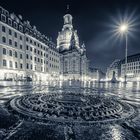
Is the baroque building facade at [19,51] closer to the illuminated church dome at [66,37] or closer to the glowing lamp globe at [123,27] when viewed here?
the glowing lamp globe at [123,27]

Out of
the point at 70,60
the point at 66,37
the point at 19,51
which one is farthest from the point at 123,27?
the point at 66,37

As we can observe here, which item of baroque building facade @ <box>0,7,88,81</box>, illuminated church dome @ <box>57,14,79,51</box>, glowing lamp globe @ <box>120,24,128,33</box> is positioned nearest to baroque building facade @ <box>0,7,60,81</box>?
baroque building facade @ <box>0,7,88,81</box>

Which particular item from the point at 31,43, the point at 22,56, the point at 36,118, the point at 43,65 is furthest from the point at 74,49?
the point at 36,118

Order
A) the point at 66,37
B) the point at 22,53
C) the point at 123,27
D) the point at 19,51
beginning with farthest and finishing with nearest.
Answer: the point at 66,37 → the point at 22,53 → the point at 19,51 → the point at 123,27

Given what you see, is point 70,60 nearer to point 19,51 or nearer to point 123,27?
point 19,51

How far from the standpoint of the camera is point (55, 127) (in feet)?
7.89

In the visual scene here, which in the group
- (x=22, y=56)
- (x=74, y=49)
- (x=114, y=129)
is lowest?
(x=114, y=129)

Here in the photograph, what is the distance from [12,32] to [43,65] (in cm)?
2228

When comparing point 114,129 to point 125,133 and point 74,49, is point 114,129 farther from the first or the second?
point 74,49

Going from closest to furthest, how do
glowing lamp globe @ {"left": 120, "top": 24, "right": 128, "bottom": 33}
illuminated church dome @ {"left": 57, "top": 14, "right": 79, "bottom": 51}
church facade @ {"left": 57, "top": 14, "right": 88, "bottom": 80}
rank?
glowing lamp globe @ {"left": 120, "top": 24, "right": 128, "bottom": 33} < church facade @ {"left": 57, "top": 14, "right": 88, "bottom": 80} < illuminated church dome @ {"left": 57, "top": 14, "right": 79, "bottom": 51}

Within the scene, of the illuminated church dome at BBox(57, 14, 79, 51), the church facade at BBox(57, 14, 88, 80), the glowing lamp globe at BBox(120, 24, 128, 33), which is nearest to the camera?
the glowing lamp globe at BBox(120, 24, 128, 33)

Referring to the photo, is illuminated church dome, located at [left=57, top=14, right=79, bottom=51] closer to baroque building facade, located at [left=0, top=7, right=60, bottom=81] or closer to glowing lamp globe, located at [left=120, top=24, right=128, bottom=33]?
baroque building facade, located at [left=0, top=7, right=60, bottom=81]

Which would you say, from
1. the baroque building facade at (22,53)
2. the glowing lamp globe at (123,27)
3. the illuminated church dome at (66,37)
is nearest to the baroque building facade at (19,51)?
the baroque building facade at (22,53)

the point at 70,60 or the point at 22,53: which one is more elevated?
the point at 70,60
